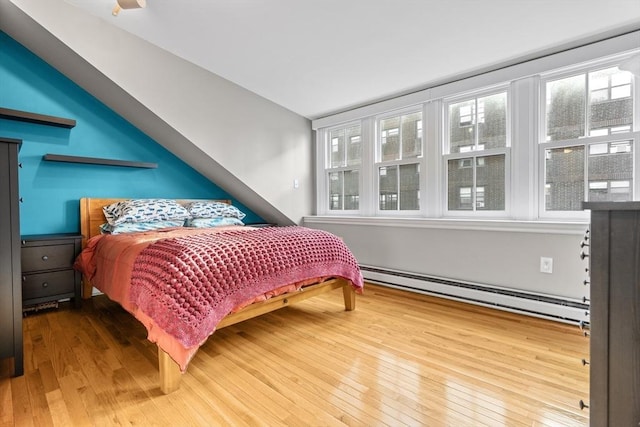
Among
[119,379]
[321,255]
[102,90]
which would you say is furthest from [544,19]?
[102,90]

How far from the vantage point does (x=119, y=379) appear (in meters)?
1.54

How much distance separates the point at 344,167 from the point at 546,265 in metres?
2.33

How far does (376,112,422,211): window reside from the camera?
10.5 feet

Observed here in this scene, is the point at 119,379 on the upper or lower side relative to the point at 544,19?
lower

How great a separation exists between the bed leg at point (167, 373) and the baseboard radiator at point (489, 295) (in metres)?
2.28

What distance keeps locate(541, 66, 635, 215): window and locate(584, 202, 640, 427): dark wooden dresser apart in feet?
6.18

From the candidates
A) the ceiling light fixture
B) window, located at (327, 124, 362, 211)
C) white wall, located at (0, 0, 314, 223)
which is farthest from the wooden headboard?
window, located at (327, 124, 362, 211)

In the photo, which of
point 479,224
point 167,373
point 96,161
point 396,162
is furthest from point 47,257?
point 479,224

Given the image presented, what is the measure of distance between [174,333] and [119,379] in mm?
447

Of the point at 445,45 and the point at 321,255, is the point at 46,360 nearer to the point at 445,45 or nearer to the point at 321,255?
the point at 321,255

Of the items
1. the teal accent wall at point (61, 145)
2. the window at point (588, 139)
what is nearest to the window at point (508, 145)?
the window at point (588, 139)

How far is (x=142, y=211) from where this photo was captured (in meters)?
2.81

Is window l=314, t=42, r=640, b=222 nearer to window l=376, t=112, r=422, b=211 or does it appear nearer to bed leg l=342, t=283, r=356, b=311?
window l=376, t=112, r=422, b=211

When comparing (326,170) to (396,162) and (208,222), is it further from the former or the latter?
(208,222)
